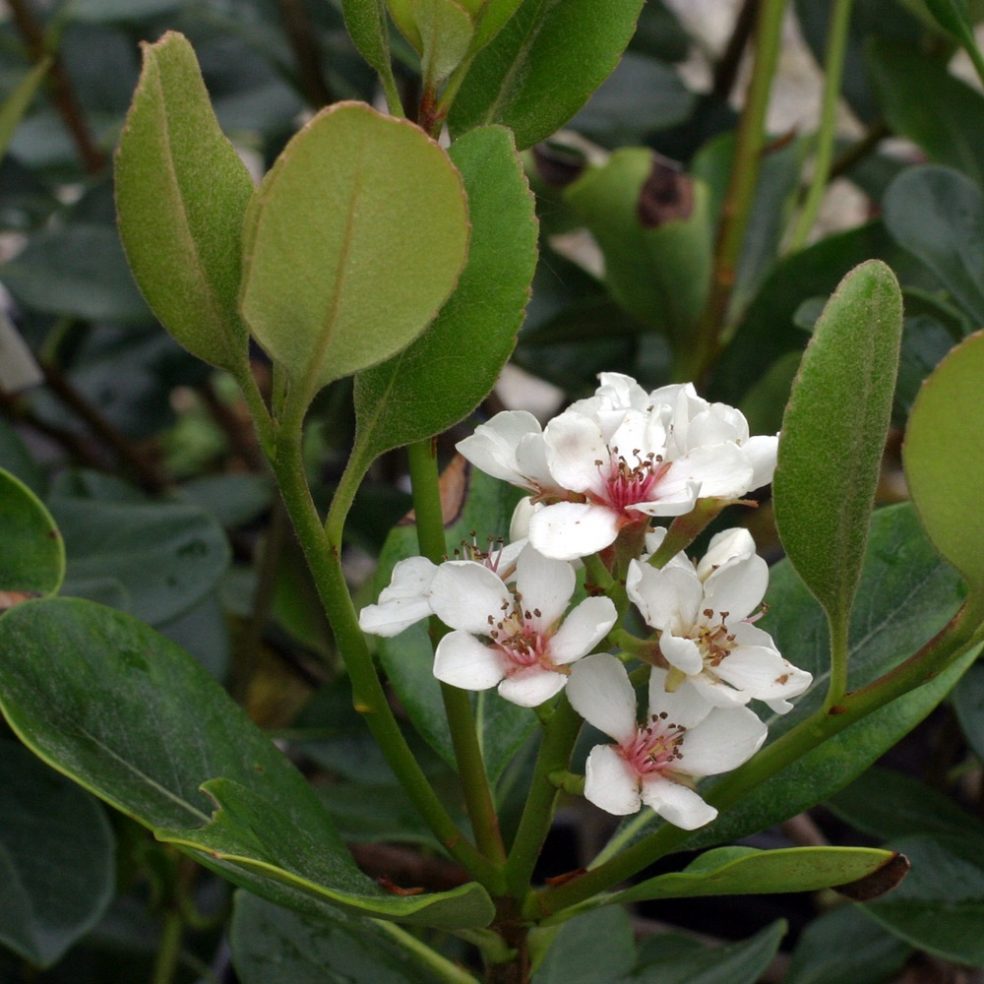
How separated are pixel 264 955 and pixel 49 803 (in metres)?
0.19

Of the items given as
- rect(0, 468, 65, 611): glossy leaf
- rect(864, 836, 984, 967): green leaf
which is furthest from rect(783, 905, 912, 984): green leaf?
rect(0, 468, 65, 611): glossy leaf

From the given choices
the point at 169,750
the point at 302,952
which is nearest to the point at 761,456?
the point at 169,750

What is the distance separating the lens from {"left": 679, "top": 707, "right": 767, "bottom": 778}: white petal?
43cm

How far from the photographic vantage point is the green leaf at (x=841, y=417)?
0.38m

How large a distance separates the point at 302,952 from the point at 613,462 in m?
0.35

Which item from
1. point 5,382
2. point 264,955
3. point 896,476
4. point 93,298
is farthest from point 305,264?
point 896,476

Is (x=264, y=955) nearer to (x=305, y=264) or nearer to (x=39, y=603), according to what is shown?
(x=39, y=603)

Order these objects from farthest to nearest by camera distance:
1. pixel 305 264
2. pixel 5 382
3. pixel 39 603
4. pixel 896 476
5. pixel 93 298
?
pixel 896 476 → pixel 93 298 → pixel 5 382 → pixel 39 603 → pixel 305 264

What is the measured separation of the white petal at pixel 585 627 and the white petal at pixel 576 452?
39 mm

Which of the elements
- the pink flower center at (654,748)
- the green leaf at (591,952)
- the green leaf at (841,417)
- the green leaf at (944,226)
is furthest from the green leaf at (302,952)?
the green leaf at (944,226)

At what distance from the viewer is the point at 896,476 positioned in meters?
1.61

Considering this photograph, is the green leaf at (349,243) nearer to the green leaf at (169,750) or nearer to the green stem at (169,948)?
the green leaf at (169,750)

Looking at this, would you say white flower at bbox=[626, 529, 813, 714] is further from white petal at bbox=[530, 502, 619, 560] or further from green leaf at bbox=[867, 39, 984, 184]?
green leaf at bbox=[867, 39, 984, 184]

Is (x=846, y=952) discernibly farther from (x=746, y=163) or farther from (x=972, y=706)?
(x=746, y=163)
